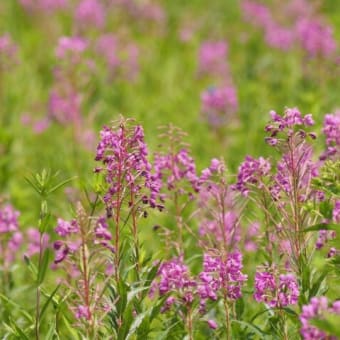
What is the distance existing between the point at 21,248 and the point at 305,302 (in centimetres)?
353

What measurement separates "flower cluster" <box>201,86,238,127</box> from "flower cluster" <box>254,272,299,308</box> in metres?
5.91

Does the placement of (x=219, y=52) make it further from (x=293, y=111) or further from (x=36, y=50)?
(x=293, y=111)

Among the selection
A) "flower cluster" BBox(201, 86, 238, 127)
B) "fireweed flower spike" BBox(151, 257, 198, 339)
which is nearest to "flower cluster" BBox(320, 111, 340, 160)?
"fireweed flower spike" BBox(151, 257, 198, 339)

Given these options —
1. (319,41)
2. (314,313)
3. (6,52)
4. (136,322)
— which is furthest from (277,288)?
(319,41)

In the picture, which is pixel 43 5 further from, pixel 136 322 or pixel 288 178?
pixel 136 322

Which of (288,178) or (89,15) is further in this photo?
(89,15)

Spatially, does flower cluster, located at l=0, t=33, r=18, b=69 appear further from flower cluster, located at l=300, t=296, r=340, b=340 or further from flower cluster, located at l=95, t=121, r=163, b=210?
flower cluster, located at l=300, t=296, r=340, b=340

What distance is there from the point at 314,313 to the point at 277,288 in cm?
74

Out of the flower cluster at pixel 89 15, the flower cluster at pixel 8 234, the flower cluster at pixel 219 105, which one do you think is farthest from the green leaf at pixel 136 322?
the flower cluster at pixel 89 15

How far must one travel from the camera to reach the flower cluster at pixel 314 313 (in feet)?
9.00

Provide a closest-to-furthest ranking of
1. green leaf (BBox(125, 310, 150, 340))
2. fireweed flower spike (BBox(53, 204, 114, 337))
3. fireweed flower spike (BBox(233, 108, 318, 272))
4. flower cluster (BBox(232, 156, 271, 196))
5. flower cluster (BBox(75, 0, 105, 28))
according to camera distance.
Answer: fireweed flower spike (BBox(53, 204, 114, 337))
green leaf (BBox(125, 310, 150, 340))
fireweed flower spike (BBox(233, 108, 318, 272))
flower cluster (BBox(232, 156, 271, 196))
flower cluster (BBox(75, 0, 105, 28))

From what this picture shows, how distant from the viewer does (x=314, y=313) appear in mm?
2764

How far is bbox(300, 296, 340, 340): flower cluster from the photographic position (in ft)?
9.00

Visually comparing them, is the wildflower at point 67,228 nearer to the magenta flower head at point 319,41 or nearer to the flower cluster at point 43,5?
the magenta flower head at point 319,41
